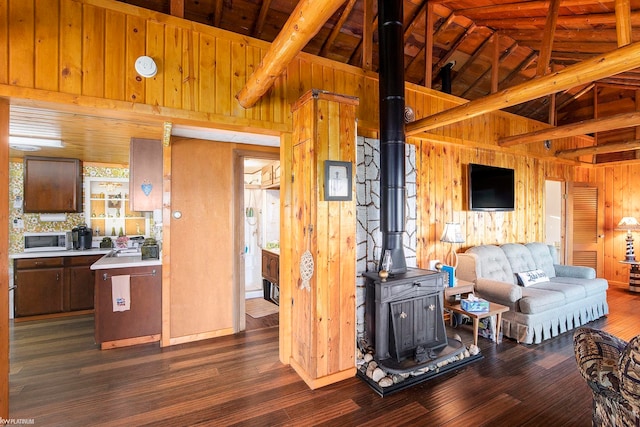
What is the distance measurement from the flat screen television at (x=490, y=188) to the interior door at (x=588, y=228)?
8.72 ft

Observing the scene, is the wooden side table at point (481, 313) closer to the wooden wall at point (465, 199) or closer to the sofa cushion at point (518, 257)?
→ the wooden wall at point (465, 199)

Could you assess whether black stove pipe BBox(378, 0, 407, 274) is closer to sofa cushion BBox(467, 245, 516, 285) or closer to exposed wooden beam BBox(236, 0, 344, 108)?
exposed wooden beam BBox(236, 0, 344, 108)

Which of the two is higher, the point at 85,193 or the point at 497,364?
the point at 85,193

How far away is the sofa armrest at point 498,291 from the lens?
3.49m

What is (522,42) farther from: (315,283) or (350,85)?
(315,283)

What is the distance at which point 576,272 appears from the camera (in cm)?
448

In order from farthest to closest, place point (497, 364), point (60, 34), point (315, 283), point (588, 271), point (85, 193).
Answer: point (85, 193) < point (588, 271) < point (497, 364) < point (315, 283) < point (60, 34)

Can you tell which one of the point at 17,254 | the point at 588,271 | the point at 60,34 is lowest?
the point at 588,271

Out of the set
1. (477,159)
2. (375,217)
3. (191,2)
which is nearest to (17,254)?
(191,2)

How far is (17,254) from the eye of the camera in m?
4.00

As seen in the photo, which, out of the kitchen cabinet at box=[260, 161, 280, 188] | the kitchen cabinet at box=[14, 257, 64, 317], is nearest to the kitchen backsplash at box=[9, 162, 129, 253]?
the kitchen cabinet at box=[14, 257, 64, 317]

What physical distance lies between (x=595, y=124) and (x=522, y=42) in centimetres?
174

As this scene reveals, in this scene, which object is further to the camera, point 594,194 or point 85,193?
point 594,194

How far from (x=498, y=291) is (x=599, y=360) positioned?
2043mm
